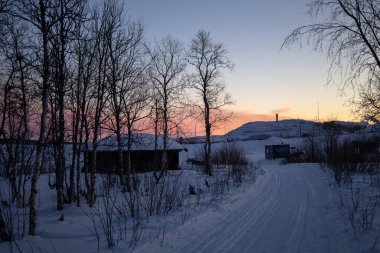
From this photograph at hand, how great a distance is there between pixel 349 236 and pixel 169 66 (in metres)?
18.5

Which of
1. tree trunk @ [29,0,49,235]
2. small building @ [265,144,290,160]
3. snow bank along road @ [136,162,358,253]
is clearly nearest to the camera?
snow bank along road @ [136,162,358,253]

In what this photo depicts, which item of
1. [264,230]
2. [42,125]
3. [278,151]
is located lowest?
[264,230]

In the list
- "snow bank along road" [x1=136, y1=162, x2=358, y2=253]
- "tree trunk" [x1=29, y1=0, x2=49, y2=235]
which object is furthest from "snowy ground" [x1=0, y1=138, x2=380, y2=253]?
"tree trunk" [x1=29, y1=0, x2=49, y2=235]

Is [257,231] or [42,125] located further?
[42,125]

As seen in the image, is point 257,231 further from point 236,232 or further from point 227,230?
point 227,230

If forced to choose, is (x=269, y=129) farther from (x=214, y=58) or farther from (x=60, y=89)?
(x=60, y=89)

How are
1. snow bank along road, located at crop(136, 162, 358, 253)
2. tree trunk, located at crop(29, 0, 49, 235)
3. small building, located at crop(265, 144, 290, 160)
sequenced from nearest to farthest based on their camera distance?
snow bank along road, located at crop(136, 162, 358, 253), tree trunk, located at crop(29, 0, 49, 235), small building, located at crop(265, 144, 290, 160)

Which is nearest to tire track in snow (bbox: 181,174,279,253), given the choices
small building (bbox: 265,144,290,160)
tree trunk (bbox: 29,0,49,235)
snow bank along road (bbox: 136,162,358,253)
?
snow bank along road (bbox: 136,162,358,253)

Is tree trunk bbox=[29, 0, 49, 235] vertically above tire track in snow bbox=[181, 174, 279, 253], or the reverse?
tree trunk bbox=[29, 0, 49, 235]

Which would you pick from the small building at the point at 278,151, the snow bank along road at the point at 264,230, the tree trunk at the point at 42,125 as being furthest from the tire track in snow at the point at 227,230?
the small building at the point at 278,151

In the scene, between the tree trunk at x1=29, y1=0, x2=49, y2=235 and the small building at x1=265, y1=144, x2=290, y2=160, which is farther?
the small building at x1=265, y1=144, x2=290, y2=160

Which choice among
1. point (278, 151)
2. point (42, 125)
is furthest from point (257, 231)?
point (278, 151)

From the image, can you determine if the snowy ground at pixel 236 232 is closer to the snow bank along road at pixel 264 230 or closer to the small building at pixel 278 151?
the snow bank along road at pixel 264 230

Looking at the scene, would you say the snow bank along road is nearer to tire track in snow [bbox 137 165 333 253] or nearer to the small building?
tire track in snow [bbox 137 165 333 253]
